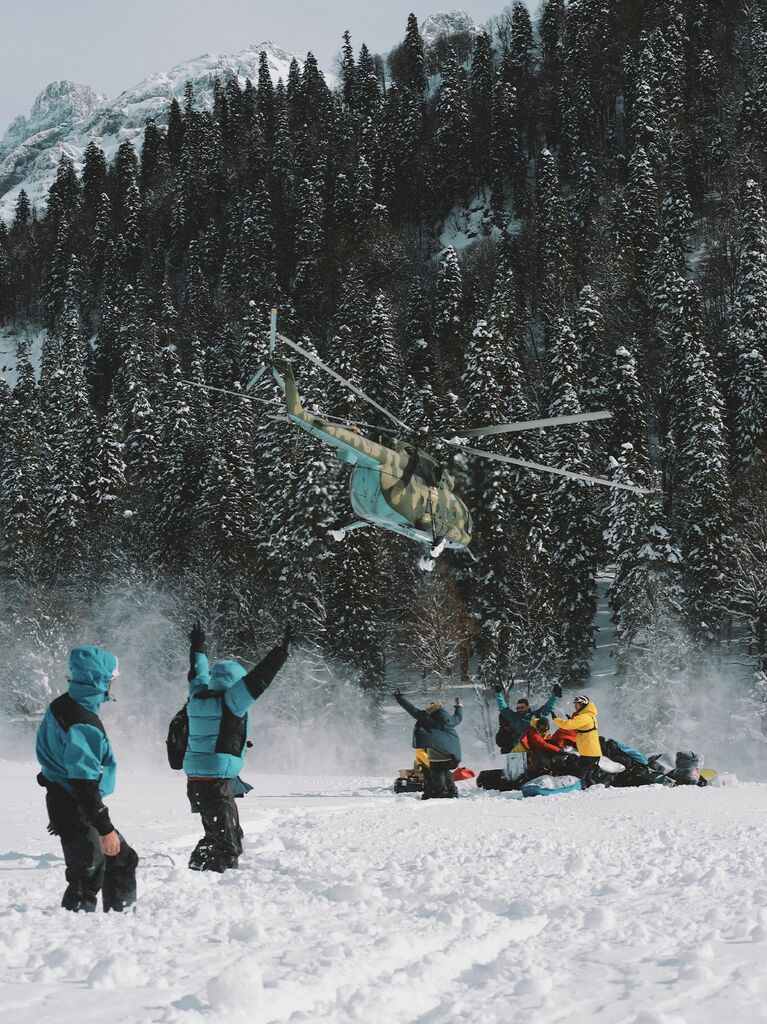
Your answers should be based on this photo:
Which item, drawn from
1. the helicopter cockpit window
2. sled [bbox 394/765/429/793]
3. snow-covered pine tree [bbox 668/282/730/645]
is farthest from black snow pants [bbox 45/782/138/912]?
snow-covered pine tree [bbox 668/282/730/645]

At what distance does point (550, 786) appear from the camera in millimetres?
12523

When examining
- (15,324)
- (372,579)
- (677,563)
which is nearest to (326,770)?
(372,579)

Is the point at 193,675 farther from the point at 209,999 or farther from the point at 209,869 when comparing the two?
the point at 209,999

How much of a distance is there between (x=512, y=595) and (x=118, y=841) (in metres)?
30.9

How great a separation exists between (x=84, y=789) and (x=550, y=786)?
8.80 m

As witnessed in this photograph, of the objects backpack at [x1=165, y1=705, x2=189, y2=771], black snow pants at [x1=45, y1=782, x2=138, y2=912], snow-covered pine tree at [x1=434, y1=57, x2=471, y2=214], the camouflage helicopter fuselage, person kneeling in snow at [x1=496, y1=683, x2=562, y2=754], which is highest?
snow-covered pine tree at [x1=434, y1=57, x2=471, y2=214]

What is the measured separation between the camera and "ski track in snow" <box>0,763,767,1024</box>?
3.16 meters

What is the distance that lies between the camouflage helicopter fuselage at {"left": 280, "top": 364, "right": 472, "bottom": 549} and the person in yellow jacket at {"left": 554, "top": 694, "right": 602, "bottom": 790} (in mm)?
3211

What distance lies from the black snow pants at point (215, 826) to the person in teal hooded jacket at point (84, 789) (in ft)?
3.72

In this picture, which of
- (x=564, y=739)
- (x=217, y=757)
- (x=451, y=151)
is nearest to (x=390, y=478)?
(x=564, y=739)

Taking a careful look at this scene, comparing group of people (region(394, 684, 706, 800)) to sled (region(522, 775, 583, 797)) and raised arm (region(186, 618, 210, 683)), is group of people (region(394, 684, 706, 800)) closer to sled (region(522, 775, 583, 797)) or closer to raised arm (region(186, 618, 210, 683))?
sled (region(522, 775, 583, 797))

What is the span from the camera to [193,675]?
6879mm

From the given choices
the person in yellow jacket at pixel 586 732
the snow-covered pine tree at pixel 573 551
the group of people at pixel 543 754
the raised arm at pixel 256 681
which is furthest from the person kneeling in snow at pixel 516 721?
the snow-covered pine tree at pixel 573 551

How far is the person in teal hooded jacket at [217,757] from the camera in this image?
627 centimetres
